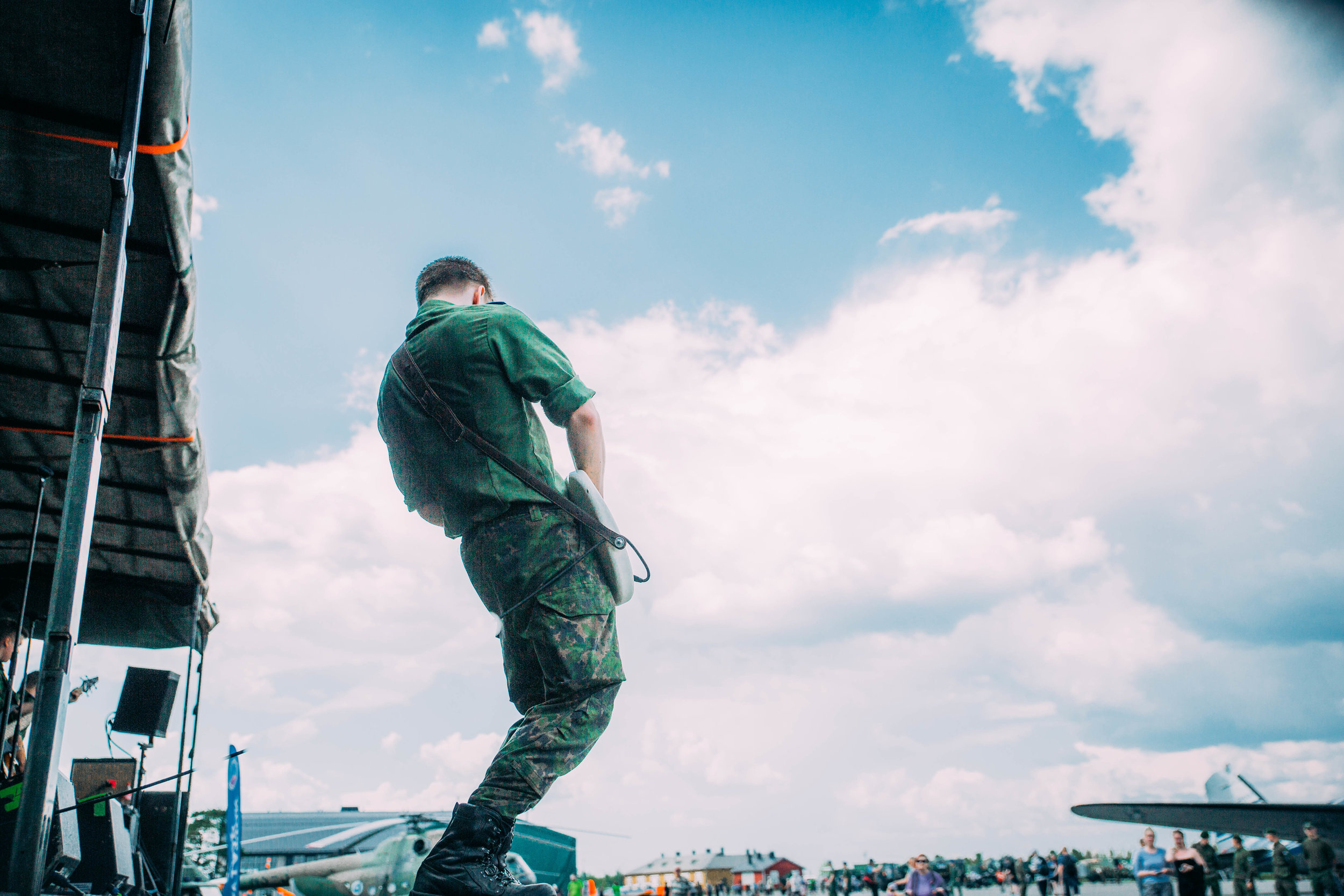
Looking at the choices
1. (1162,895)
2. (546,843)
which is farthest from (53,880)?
(546,843)

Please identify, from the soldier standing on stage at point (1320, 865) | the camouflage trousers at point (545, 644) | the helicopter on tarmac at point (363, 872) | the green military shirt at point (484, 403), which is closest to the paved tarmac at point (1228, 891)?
the soldier standing on stage at point (1320, 865)

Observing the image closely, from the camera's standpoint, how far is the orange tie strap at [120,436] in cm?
585

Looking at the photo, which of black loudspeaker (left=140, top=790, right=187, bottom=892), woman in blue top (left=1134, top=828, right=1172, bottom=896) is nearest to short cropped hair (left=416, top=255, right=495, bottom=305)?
black loudspeaker (left=140, top=790, right=187, bottom=892)

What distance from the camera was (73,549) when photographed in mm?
2125

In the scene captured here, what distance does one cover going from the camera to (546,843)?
46.1m

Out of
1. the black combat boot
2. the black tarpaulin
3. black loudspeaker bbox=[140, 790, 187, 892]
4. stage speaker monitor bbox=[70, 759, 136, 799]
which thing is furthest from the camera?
stage speaker monitor bbox=[70, 759, 136, 799]

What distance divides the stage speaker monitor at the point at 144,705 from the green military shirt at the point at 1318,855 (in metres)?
17.6

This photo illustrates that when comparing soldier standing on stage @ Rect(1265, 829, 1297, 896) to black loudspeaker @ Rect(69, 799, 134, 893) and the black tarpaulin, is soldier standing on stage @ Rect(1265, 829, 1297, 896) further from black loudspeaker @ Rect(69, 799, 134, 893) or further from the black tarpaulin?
the black tarpaulin

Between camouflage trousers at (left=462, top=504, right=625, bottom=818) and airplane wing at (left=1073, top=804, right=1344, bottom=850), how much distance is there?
22488mm

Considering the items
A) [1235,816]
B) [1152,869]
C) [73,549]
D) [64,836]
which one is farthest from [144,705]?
[1235,816]

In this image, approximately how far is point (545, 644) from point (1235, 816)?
82.8 feet

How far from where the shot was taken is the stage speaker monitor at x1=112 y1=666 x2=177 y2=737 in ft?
29.0

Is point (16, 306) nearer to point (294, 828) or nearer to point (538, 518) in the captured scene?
point (538, 518)

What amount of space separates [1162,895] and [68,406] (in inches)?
559
